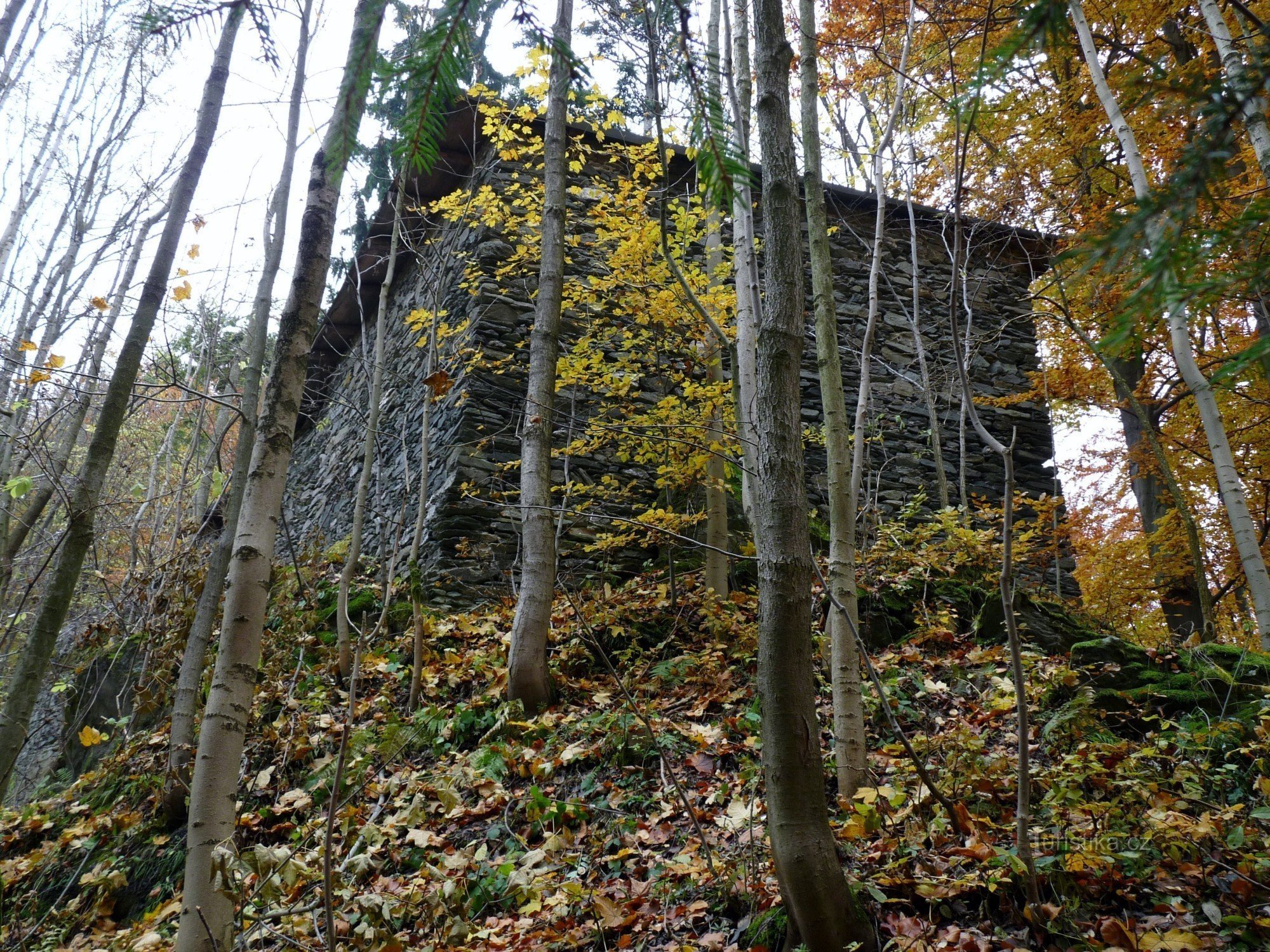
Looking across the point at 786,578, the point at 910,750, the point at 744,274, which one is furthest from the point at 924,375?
the point at 786,578

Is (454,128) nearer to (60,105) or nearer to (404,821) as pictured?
(60,105)

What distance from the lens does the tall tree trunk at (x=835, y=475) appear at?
3.23 metres

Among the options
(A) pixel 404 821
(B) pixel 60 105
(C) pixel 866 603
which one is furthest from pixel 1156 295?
(B) pixel 60 105

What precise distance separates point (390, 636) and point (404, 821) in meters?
2.20

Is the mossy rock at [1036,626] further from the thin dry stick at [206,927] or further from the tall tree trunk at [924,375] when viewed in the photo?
the thin dry stick at [206,927]

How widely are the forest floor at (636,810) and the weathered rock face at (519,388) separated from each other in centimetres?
108

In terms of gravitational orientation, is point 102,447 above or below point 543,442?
below

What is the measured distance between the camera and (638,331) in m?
7.14

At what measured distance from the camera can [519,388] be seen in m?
7.36

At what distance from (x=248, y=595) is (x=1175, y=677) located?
13.6 ft

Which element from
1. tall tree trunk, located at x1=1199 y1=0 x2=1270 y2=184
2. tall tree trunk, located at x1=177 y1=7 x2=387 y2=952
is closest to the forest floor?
tall tree trunk, located at x1=177 y1=7 x2=387 y2=952

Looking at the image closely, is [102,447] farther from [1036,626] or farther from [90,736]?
[1036,626]

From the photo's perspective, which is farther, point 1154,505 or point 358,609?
point 1154,505

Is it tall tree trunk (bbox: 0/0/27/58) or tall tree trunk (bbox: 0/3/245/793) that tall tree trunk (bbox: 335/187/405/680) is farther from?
tall tree trunk (bbox: 0/0/27/58)
